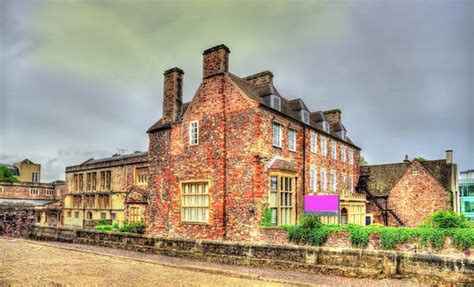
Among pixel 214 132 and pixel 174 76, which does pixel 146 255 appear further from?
pixel 174 76

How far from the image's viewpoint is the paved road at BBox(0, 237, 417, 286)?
34.5 feet

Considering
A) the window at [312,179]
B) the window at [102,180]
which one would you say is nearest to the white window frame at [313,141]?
the window at [312,179]

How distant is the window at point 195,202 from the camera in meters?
21.3

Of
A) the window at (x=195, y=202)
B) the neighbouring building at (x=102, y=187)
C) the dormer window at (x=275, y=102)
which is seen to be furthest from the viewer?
the neighbouring building at (x=102, y=187)

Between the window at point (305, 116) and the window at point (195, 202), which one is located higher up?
the window at point (305, 116)

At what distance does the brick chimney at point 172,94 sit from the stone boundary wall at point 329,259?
9233 mm

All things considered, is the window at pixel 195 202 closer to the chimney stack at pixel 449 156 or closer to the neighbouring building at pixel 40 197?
the chimney stack at pixel 449 156

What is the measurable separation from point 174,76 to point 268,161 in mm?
9217

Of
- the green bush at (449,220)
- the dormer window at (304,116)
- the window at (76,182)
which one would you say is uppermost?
the dormer window at (304,116)

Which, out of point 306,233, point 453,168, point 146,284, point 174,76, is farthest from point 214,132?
point 453,168

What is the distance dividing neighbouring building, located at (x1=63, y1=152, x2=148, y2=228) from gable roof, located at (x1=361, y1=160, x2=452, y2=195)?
23132mm

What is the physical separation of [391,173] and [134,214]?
82.0 ft

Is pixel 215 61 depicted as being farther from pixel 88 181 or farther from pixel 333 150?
pixel 88 181

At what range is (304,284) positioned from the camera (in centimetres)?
1041
